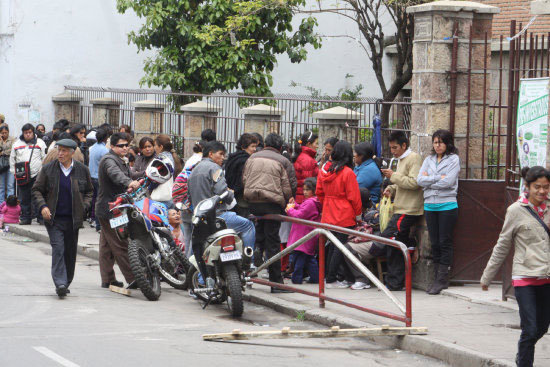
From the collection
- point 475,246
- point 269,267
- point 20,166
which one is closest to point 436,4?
point 475,246

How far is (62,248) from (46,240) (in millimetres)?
5798

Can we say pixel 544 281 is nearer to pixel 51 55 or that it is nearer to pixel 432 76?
pixel 432 76

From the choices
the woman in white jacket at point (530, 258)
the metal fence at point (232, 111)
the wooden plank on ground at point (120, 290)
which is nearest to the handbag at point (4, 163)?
the metal fence at point (232, 111)

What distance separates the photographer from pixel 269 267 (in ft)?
36.4

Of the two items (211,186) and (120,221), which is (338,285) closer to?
(211,186)

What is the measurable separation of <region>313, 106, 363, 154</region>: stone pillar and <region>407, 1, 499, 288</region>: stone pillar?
3.05 m

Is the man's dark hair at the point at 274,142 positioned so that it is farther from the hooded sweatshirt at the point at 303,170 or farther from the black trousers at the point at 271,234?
the hooded sweatshirt at the point at 303,170

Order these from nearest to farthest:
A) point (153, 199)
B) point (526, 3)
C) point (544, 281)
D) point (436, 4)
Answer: point (544, 281), point (436, 4), point (153, 199), point (526, 3)

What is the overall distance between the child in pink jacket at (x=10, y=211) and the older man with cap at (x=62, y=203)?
7.20 metres

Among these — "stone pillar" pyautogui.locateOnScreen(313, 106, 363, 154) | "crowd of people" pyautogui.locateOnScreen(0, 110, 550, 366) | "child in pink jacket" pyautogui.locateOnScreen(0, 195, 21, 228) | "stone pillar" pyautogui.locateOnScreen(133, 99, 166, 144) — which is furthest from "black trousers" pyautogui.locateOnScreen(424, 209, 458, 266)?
"stone pillar" pyautogui.locateOnScreen(133, 99, 166, 144)

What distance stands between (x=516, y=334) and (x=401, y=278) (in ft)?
7.97

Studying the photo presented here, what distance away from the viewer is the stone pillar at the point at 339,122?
13992mm

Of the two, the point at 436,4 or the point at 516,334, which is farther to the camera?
the point at 436,4

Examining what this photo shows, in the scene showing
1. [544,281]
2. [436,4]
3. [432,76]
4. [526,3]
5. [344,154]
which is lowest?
[544,281]
